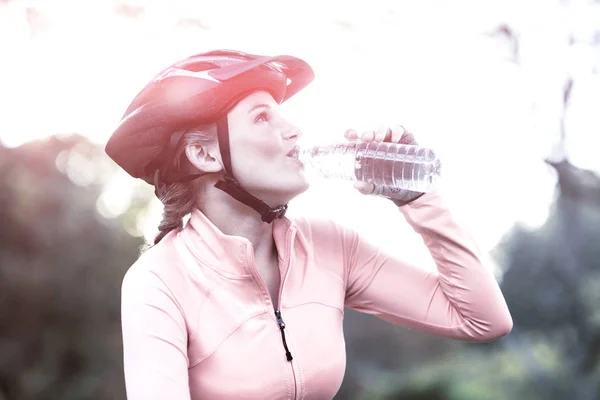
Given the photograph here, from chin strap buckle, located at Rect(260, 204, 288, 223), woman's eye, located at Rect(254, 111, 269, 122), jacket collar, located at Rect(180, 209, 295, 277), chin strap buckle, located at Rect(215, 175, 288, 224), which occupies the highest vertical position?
woman's eye, located at Rect(254, 111, 269, 122)

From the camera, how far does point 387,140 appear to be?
139cm

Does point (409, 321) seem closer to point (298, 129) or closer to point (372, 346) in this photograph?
point (298, 129)

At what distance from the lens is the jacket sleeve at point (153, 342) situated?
3.95 ft

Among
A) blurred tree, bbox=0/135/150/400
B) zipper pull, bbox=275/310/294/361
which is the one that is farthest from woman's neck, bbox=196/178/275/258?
blurred tree, bbox=0/135/150/400

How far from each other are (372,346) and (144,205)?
80.2 inches

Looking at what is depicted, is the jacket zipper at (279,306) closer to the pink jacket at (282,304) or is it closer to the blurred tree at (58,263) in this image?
the pink jacket at (282,304)

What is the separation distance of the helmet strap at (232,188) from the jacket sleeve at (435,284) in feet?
0.64

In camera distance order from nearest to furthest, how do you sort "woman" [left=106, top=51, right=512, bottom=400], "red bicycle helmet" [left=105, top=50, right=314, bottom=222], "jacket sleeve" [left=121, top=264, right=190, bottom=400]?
"jacket sleeve" [left=121, top=264, right=190, bottom=400]
"woman" [left=106, top=51, right=512, bottom=400]
"red bicycle helmet" [left=105, top=50, right=314, bottom=222]

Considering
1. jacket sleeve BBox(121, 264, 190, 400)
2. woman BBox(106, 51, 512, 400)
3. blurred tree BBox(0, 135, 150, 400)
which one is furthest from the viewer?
blurred tree BBox(0, 135, 150, 400)

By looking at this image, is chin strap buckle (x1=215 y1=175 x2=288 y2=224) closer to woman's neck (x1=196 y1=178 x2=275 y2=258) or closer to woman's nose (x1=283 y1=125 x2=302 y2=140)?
woman's neck (x1=196 y1=178 x2=275 y2=258)

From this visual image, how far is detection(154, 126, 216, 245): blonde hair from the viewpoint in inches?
58.2

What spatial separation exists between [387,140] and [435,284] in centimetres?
32

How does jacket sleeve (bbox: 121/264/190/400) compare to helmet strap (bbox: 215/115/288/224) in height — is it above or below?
below

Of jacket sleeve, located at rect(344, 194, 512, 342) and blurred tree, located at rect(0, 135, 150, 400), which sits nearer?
→ jacket sleeve, located at rect(344, 194, 512, 342)
